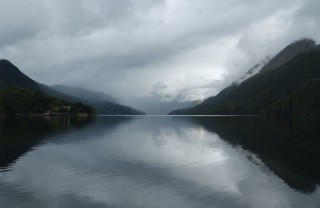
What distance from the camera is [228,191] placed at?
47.8m

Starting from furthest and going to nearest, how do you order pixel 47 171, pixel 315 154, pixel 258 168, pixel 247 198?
pixel 315 154
pixel 258 168
pixel 47 171
pixel 247 198

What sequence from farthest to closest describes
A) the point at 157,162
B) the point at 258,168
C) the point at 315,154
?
the point at 315,154 → the point at 157,162 → the point at 258,168

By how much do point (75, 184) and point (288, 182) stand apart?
3103cm

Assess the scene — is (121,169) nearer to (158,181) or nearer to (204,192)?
(158,181)

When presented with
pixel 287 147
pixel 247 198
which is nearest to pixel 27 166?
pixel 247 198

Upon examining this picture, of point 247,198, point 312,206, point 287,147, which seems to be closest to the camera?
point 312,206

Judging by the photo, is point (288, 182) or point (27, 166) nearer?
point (288, 182)

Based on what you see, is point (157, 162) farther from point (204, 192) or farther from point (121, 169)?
point (204, 192)

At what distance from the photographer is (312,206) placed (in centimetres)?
4159

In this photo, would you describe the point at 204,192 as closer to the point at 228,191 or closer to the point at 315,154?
the point at 228,191

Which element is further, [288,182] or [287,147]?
[287,147]

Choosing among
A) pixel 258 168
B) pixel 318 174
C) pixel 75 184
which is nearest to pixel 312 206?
pixel 318 174

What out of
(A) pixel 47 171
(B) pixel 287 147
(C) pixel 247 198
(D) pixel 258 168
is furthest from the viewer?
(B) pixel 287 147

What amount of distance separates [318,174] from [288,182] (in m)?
8.71
